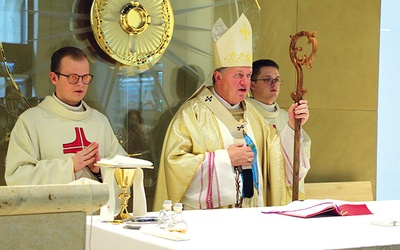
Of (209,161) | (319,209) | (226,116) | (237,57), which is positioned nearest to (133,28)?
(237,57)

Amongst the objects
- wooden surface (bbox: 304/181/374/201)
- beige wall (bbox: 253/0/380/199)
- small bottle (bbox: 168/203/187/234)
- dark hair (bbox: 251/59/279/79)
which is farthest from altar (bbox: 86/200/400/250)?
beige wall (bbox: 253/0/380/199)

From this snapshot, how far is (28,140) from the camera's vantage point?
4488 mm

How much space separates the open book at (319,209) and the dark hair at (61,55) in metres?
1.54

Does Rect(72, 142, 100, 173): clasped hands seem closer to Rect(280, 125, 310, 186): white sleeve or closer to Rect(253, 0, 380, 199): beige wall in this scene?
Rect(280, 125, 310, 186): white sleeve

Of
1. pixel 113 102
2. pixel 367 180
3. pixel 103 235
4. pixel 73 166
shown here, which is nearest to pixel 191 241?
pixel 103 235

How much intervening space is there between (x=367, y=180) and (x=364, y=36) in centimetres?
128

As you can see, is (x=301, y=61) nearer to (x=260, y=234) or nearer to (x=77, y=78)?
(x=77, y=78)

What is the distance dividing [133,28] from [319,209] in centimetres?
198

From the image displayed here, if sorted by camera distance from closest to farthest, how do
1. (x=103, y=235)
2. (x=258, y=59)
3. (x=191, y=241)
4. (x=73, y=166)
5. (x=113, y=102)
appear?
(x=191, y=241), (x=103, y=235), (x=73, y=166), (x=113, y=102), (x=258, y=59)

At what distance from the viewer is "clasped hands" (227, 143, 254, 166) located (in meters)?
5.02

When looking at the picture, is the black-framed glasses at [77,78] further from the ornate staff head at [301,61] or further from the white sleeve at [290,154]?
the white sleeve at [290,154]

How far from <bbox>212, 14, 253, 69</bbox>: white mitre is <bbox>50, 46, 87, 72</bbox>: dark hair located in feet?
3.40

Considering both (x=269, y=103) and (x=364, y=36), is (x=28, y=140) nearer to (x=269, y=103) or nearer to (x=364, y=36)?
(x=269, y=103)

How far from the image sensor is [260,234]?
123 inches
